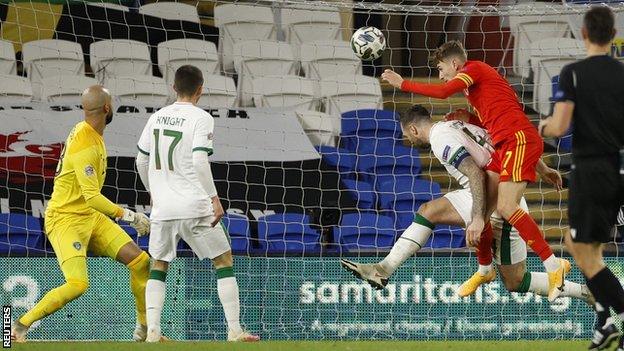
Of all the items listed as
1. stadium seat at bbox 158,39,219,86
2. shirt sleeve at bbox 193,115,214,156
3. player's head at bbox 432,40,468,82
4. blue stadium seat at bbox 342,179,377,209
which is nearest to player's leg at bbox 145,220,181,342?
shirt sleeve at bbox 193,115,214,156

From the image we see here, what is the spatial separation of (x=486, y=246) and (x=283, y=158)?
4310 millimetres

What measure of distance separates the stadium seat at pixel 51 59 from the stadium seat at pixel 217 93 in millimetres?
1362

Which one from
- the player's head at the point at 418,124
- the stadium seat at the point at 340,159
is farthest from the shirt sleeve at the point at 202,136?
the stadium seat at the point at 340,159

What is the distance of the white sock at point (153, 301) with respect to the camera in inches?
370

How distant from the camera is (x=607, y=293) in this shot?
7.28 m

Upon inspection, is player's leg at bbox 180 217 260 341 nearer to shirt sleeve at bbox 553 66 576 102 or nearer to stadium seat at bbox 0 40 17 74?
shirt sleeve at bbox 553 66 576 102

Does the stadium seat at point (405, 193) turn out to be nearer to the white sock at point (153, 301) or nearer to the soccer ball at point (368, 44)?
the soccer ball at point (368, 44)

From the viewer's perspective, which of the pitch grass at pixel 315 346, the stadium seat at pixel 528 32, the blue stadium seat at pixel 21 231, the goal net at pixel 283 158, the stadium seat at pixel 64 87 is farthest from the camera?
the stadium seat at pixel 528 32

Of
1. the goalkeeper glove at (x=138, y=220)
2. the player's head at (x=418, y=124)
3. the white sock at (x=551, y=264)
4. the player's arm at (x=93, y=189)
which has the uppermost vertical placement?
the player's head at (x=418, y=124)

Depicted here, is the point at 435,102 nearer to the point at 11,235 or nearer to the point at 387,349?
the point at 11,235

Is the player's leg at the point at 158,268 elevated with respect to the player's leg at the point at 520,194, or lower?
lower

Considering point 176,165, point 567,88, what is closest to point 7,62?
point 176,165

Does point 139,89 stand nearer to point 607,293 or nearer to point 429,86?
point 429,86

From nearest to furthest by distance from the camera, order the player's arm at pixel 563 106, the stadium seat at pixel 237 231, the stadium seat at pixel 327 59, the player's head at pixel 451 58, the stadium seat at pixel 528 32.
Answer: the player's arm at pixel 563 106, the player's head at pixel 451 58, the stadium seat at pixel 237 231, the stadium seat at pixel 327 59, the stadium seat at pixel 528 32
